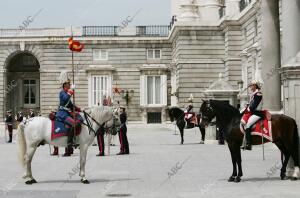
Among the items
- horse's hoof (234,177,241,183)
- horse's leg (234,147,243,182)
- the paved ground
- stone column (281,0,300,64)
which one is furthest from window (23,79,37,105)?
horse's hoof (234,177,241,183)

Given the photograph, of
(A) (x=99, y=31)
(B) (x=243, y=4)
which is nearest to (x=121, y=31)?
(A) (x=99, y=31)

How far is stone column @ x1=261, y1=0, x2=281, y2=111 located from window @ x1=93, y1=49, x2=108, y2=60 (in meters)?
34.8

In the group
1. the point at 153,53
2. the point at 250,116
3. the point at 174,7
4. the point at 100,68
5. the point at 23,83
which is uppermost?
the point at 174,7

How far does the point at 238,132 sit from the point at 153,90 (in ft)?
145

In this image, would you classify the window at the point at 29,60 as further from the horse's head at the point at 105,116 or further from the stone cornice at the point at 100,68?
the horse's head at the point at 105,116

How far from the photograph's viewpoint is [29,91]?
62719 millimetres

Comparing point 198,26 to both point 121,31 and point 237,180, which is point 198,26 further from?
point 237,180

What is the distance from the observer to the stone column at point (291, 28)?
17.2 meters

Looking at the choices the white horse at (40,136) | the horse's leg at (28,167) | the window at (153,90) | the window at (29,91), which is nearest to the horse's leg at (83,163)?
the white horse at (40,136)

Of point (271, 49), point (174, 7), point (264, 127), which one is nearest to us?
point (264, 127)

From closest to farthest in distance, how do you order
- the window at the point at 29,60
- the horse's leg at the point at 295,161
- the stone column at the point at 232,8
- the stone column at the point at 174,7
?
the horse's leg at the point at 295,161 < the stone column at the point at 232,8 < the stone column at the point at 174,7 < the window at the point at 29,60

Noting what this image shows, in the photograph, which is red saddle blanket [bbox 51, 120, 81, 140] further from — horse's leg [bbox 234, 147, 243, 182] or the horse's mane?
horse's leg [bbox 234, 147, 243, 182]

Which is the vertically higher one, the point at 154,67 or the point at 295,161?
the point at 154,67

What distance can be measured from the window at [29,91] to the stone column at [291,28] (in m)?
47.1
